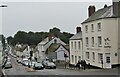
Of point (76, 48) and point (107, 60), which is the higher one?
point (76, 48)

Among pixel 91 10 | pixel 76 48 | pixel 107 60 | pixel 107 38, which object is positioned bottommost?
pixel 107 60

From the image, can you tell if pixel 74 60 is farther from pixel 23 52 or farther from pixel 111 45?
pixel 23 52

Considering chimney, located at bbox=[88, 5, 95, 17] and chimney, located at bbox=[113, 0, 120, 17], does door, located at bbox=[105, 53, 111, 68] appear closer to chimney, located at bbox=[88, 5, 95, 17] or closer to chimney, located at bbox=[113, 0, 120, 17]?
chimney, located at bbox=[113, 0, 120, 17]

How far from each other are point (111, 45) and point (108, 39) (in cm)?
91

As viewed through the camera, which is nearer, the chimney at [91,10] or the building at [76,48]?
the chimney at [91,10]

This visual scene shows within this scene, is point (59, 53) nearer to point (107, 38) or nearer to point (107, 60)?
point (107, 38)

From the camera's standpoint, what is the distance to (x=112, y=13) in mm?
39906

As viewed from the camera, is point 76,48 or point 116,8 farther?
point 76,48

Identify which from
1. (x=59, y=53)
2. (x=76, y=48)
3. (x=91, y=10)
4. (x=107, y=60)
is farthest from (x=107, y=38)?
(x=59, y=53)

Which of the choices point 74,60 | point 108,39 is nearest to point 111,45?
point 108,39

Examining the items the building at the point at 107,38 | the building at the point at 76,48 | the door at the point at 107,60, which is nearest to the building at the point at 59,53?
the building at the point at 76,48

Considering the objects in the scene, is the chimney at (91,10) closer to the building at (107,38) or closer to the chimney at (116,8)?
the building at (107,38)

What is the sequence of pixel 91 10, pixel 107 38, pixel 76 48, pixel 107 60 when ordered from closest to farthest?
pixel 107 60 < pixel 107 38 < pixel 91 10 < pixel 76 48

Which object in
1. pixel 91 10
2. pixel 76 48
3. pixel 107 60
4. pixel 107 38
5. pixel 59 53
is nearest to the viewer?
pixel 107 60
